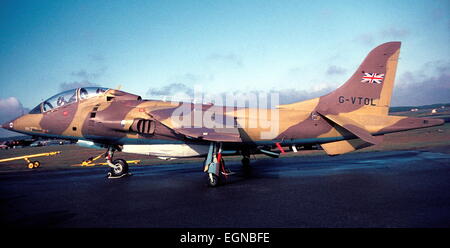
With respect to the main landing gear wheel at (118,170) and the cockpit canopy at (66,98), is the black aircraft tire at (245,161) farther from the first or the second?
the cockpit canopy at (66,98)

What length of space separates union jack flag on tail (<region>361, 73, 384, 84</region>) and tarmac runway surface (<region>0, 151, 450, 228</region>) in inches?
143

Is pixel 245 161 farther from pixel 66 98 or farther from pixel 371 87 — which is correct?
pixel 66 98

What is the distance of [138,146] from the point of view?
11516 millimetres

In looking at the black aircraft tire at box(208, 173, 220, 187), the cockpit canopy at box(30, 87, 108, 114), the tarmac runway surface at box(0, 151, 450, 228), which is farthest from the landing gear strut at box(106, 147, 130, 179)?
the black aircraft tire at box(208, 173, 220, 187)

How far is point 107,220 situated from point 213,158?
456 cm

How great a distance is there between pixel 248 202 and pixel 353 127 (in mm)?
5890

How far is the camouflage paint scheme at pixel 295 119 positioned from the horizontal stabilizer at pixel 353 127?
1.6 inches

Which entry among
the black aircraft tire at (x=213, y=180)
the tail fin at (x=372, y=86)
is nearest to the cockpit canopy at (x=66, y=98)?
the black aircraft tire at (x=213, y=180)

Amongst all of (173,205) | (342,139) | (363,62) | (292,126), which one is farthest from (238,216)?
(363,62)

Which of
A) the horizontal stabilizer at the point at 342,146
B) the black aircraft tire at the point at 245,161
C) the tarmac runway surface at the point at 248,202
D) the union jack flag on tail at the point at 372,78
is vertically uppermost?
the union jack flag on tail at the point at 372,78

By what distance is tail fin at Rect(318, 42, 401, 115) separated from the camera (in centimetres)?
1094

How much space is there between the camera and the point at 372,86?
11164mm

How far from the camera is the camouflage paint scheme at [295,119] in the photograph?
1075 cm
